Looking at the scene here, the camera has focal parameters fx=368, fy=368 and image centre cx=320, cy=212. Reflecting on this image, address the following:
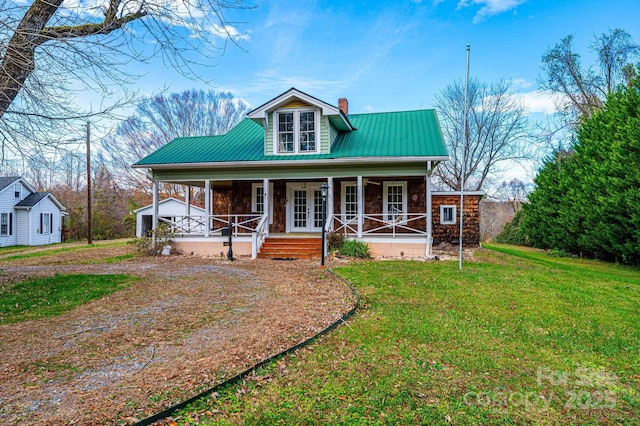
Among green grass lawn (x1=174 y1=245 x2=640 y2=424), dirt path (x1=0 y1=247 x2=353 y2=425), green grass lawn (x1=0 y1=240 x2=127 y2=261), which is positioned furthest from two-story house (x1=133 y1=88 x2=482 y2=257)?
green grass lawn (x1=0 y1=240 x2=127 y2=261)

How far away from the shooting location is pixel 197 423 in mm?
2822

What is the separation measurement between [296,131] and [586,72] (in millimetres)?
16708

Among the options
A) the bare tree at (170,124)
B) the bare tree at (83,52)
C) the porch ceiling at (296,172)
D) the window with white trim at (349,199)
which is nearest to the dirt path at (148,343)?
the bare tree at (83,52)

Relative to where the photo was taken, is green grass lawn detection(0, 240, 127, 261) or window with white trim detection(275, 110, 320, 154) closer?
window with white trim detection(275, 110, 320, 154)

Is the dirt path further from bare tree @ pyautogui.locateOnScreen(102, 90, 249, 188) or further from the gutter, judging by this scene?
bare tree @ pyautogui.locateOnScreen(102, 90, 249, 188)

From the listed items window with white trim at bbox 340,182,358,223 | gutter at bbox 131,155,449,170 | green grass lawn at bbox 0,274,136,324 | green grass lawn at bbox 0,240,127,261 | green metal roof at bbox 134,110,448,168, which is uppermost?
green metal roof at bbox 134,110,448,168

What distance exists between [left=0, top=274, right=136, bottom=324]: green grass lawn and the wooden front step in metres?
4.83

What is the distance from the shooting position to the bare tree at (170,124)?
28.4 metres

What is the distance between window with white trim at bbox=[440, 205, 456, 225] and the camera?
15648 mm

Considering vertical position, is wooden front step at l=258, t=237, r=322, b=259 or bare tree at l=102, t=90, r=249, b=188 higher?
bare tree at l=102, t=90, r=249, b=188

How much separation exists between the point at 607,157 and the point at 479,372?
12315 mm

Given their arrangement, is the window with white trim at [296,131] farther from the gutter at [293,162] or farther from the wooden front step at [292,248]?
the wooden front step at [292,248]

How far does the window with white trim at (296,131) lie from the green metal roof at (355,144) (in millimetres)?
416

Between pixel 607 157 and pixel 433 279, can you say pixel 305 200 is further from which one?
pixel 607 157
